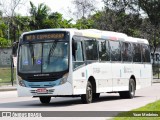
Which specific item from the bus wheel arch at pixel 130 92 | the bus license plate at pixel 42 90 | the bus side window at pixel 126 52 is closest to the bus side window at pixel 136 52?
the bus side window at pixel 126 52

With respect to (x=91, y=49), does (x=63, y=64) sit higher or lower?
lower

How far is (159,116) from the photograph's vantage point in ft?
43.9

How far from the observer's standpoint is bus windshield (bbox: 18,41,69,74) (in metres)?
19.5

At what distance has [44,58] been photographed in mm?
19656

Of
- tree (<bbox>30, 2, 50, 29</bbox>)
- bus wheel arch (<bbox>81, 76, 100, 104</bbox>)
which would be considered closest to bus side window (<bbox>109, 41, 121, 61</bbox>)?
bus wheel arch (<bbox>81, 76, 100, 104</bbox>)

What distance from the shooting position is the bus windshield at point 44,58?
64.0 feet

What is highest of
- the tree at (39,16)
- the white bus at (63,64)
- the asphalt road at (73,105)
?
the tree at (39,16)

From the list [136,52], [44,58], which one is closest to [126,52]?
[136,52]

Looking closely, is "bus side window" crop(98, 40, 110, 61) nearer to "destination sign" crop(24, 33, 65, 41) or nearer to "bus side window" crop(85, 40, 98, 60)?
"bus side window" crop(85, 40, 98, 60)

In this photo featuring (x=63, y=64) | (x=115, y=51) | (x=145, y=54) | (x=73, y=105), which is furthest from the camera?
(x=145, y=54)

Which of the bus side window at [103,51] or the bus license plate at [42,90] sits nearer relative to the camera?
the bus license plate at [42,90]

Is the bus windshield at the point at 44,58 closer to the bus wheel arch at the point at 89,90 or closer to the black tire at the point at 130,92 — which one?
the bus wheel arch at the point at 89,90

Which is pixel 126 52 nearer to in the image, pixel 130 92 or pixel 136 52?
pixel 136 52

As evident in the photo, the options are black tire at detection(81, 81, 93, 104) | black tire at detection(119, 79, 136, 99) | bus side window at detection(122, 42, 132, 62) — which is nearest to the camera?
black tire at detection(81, 81, 93, 104)
